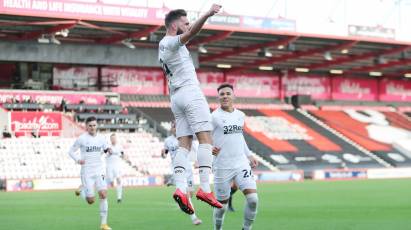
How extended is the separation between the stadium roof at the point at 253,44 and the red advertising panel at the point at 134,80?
364cm

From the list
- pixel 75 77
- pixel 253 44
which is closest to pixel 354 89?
pixel 253 44

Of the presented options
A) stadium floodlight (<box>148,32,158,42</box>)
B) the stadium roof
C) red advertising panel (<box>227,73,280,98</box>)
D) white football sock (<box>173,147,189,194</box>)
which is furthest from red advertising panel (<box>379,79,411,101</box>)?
white football sock (<box>173,147,189,194</box>)

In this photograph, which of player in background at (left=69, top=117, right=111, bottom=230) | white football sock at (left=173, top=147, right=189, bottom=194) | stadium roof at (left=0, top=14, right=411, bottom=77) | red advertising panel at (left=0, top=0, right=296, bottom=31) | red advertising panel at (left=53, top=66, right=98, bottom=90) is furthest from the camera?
red advertising panel at (left=53, top=66, right=98, bottom=90)

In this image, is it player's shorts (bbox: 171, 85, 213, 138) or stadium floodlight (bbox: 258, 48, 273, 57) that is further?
stadium floodlight (bbox: 258, 48, 273, 57)

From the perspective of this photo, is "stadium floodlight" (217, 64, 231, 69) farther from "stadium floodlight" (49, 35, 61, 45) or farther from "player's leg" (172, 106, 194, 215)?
"player's leg" (172, 106, 194, 215)

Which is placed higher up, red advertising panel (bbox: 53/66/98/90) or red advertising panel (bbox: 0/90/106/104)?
red advertising panel (bbox: 53/66/98/90)

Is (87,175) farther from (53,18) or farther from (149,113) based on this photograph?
(149,113)

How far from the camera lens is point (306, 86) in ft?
236

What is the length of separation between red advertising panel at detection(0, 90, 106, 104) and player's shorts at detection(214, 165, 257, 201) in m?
38.8

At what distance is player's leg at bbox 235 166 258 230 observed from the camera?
14.1 meters

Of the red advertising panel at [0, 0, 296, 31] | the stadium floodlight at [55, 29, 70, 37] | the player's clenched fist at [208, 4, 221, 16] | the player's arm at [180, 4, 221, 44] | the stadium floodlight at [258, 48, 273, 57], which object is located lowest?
the player's arm at [180, 4, 221, 44]

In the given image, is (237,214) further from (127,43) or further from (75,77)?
(75,77)

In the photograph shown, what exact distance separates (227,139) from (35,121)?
36516mm

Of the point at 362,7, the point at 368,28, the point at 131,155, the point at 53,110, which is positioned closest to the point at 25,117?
the point at 53,110
